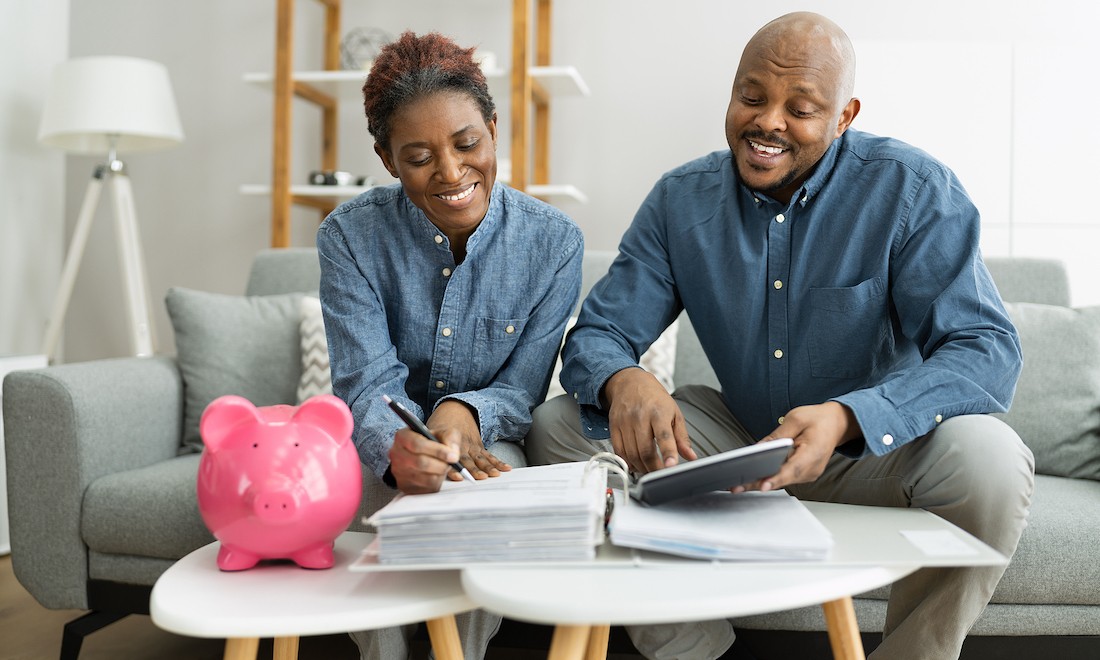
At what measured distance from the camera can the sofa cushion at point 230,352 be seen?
6.35ft

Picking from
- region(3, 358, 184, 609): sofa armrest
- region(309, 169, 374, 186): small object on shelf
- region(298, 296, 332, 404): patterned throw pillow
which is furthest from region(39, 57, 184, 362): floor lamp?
region(3, 358, 184, 609): sofa armrest

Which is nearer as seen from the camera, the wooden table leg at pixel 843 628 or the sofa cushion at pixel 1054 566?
the wooden table leg at pixel 843 628

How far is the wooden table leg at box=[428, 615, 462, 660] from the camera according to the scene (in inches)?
35.6

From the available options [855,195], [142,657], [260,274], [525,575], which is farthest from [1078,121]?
[142,657]

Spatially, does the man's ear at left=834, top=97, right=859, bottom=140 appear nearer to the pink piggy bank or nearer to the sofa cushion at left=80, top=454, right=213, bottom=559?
the pink piggy bank

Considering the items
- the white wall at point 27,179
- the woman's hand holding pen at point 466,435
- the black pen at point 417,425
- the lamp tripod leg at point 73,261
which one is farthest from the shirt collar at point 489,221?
the white wall at point 27,179

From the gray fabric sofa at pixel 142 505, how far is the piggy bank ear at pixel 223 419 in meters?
0.76

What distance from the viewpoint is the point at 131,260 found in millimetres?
2963

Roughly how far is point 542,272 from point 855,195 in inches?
19.2

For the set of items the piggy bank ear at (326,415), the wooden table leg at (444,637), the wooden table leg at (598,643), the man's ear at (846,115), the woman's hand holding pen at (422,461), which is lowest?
the wooden table leg at (598,643)

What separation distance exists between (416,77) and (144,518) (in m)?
0.90

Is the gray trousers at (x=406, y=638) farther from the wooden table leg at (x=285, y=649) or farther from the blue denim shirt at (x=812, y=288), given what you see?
the blue denim shirt at (x=812, y=288)

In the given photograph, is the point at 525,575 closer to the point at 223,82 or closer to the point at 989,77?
the point at 989,77

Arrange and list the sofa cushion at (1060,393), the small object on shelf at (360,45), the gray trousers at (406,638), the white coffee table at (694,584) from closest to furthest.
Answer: the white coffee table at (694,584) < the gray trousers at (406,638) < the sofa cushion at (1060,393) < the small object on shelf at (360,45)
